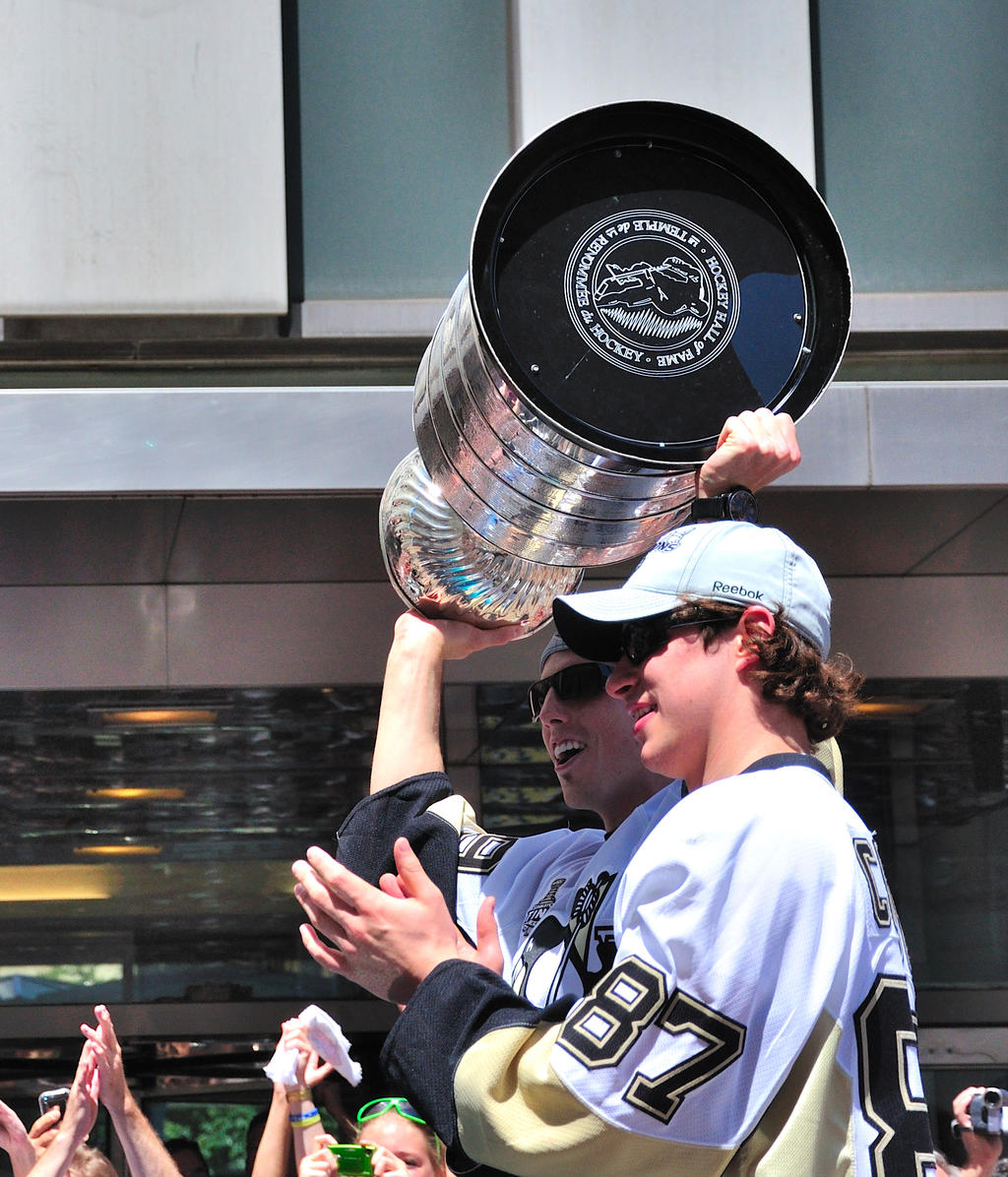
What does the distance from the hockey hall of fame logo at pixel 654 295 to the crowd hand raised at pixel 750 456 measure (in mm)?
198

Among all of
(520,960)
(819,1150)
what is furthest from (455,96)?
(819,1150)

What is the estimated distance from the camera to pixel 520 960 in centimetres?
233

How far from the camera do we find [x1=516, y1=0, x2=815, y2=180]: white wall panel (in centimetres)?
561

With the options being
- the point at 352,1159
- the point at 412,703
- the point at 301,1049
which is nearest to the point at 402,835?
the point at 412,703

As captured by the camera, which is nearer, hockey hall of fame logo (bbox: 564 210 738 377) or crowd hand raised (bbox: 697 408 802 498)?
crowd hand raised (bbox: 697 408 802 498)

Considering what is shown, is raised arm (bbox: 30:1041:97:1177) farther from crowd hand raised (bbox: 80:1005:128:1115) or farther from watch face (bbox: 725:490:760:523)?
watch face (bbox: 725:490:760:523)

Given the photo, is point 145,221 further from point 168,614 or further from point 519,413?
point 519,413

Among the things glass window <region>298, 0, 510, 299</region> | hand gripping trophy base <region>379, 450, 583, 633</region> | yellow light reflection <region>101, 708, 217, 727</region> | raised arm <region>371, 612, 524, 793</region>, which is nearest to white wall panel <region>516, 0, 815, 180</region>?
glass window <region>298, 0, 510, 299</region>

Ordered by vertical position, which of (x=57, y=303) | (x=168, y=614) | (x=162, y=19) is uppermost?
(x=162, y=19)

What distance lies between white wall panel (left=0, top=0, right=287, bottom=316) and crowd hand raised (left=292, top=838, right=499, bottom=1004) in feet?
13.3

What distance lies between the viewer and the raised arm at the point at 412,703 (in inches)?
101

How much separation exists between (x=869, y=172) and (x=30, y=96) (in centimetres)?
314

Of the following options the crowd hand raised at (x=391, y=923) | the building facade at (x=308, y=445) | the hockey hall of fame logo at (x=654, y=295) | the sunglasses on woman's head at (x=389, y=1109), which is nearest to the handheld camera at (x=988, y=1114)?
the building facade at (x=308, y=445)

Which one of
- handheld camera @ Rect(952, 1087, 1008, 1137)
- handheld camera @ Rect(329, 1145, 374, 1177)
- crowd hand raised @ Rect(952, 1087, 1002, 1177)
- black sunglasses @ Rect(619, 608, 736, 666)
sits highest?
black sunglasses @ Rect(619, 608, 736, 666)
